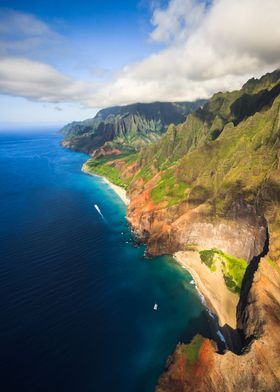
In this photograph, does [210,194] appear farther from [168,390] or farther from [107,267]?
[168,390]

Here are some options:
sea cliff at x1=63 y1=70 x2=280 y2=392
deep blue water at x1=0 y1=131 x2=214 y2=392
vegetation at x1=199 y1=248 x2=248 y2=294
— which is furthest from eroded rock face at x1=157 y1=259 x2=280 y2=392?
vegetation at x1=199 y1=248 x2=248 y2=294

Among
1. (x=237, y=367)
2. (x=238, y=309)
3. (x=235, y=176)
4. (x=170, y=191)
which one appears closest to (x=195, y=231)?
(x=235, y=176)

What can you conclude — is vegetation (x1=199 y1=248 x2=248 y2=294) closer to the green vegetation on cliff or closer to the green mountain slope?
the green mountain slope

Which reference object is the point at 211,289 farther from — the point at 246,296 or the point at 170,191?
the point at 170,191

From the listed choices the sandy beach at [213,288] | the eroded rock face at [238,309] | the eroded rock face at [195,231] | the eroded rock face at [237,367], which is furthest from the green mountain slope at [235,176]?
the eroded rock face at [237,367]

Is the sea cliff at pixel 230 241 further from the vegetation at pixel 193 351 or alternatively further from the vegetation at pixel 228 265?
the vegetation at pixel 228 265

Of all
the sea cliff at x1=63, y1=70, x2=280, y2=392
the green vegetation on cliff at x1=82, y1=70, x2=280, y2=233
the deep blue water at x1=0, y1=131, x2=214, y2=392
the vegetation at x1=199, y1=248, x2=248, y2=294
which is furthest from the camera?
the green vegetation on cliff at x1=82, y1=70, x2=280, y2=233
